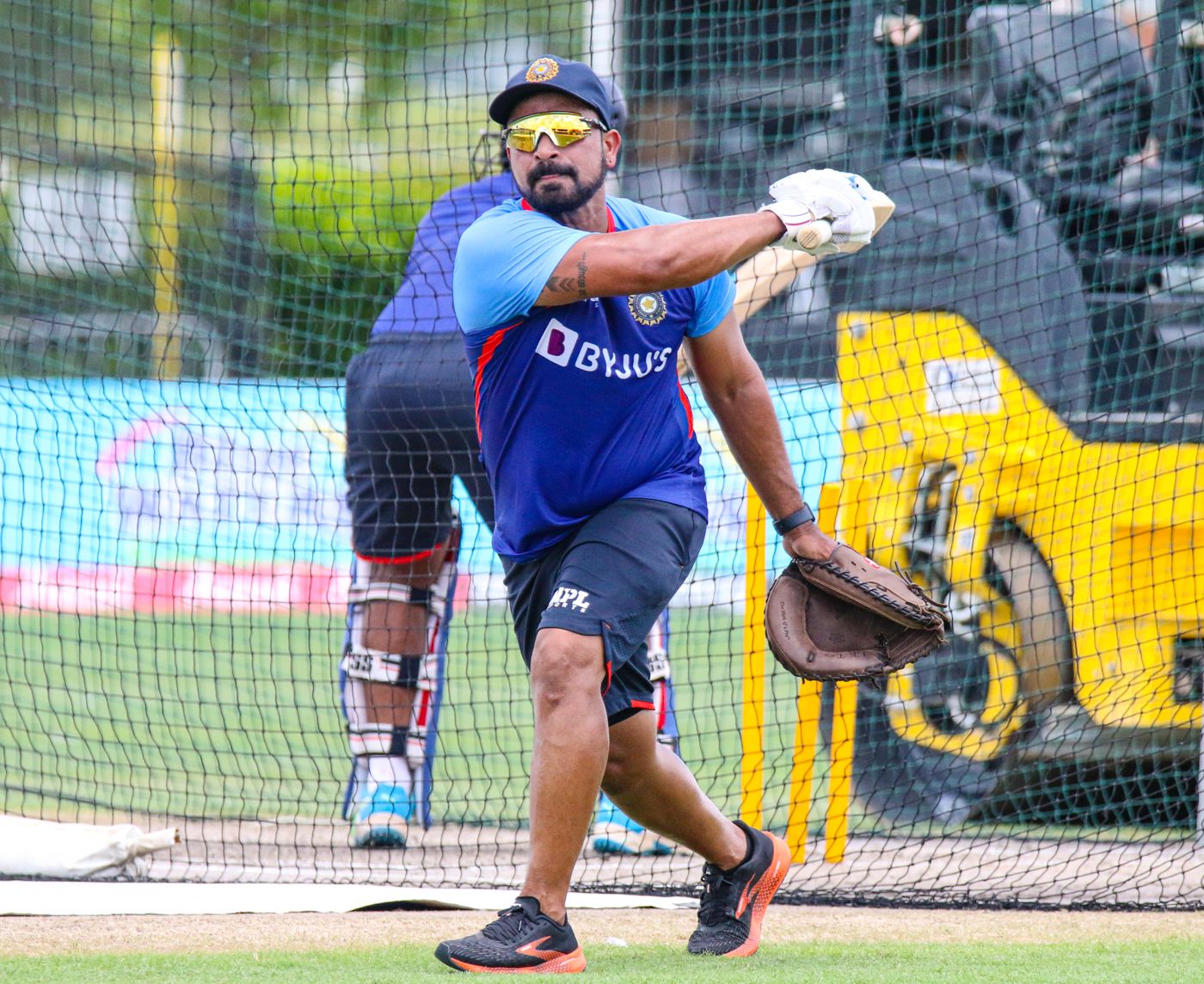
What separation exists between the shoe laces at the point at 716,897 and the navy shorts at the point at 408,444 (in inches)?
75.7

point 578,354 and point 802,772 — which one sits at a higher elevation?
point 578,354

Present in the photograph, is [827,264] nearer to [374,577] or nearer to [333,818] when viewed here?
[374,577]

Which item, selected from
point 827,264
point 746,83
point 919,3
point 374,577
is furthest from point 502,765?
point 919,3

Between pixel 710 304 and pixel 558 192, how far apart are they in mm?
411

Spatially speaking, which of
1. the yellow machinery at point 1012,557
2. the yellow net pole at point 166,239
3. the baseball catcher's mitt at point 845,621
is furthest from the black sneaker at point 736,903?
the yellow net pole at point 166,239

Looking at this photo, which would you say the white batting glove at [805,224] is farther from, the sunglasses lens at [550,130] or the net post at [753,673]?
the net post at [753,673]

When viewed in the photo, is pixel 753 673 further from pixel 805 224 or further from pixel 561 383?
pixel 805 224

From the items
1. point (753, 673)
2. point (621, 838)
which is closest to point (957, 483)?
point (753, 673)

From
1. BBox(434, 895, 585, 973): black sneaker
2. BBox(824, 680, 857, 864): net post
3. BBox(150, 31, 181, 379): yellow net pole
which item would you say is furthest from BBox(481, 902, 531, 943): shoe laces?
BBox(150, 31, 181, 379): yellow net pole

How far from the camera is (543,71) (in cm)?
354

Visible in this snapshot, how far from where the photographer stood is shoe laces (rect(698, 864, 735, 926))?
369 centimetres

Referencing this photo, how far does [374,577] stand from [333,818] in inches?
39.1

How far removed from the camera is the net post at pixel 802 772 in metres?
4.83

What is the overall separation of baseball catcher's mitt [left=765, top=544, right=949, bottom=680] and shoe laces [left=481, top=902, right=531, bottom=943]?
0.85 meters
